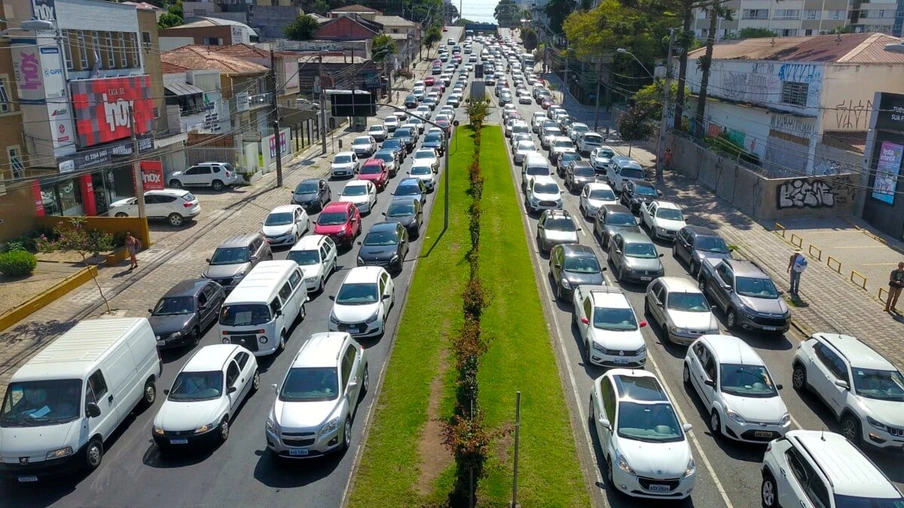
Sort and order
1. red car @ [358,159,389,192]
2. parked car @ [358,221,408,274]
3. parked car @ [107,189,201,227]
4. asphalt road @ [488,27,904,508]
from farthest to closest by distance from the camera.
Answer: red car @ [358,159,389,192] < parked car @ [107,189,201,227] < parked car @ [358,221,408,274] < asphalt road @ [488,27,904,508]

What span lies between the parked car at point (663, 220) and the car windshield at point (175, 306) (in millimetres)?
19058

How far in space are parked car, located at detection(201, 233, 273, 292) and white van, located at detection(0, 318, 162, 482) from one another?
753 cm

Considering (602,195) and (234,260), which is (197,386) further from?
(602,195)

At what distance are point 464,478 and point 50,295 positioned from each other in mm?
18557

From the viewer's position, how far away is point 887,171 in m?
30.9

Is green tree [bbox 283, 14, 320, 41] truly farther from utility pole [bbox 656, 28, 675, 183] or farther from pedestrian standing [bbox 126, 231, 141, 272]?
pedestrian standing [bbox 126, 231, 141, 272]

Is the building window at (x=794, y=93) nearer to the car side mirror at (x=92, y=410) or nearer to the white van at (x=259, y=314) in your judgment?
the white van at (x=259, y=314)

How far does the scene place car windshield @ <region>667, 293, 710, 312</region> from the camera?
20.3 m

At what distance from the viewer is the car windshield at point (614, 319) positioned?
18.7 m

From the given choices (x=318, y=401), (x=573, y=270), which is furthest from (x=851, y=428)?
(x=318, y=401)

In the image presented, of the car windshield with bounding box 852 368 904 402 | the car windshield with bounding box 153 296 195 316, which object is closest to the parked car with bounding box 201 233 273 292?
the car windshield with bounding box 153 296 195 316

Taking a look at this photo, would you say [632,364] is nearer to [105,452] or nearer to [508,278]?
[508,278]

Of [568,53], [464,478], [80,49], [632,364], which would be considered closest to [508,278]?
[632,364]

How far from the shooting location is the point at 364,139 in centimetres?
5128
